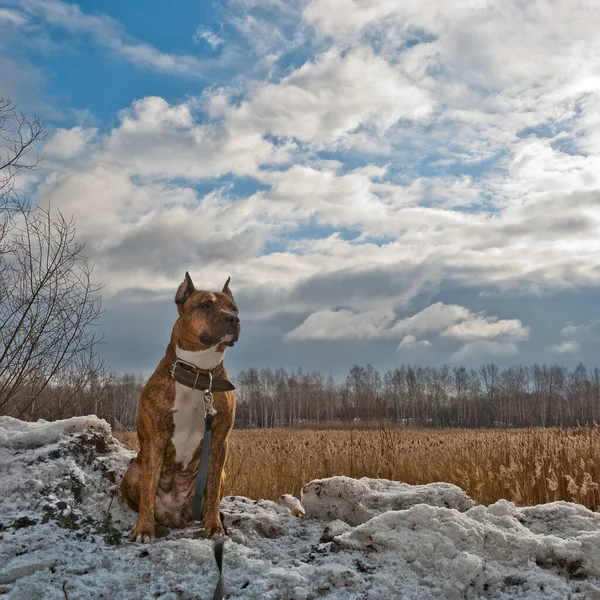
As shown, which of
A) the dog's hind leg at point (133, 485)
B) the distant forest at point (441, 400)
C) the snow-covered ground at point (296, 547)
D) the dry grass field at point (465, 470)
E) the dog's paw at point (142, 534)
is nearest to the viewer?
the snow-covered ground at point (296, 547)

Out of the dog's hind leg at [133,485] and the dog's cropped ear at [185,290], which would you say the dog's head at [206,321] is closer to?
the dog's cropped ear at [185,290]

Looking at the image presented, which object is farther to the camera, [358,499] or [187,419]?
[358,499]

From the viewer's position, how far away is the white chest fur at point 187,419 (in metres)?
3.89

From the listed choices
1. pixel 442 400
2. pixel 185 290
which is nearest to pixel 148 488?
pixel 185 290

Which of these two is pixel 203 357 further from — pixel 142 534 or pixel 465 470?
pixel 465 470

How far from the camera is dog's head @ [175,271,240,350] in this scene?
386 cm

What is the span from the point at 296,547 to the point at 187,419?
1123 mm

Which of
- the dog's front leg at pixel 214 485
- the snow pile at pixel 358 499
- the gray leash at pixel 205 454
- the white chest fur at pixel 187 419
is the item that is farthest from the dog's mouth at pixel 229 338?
the snow pile at pixel 358 499

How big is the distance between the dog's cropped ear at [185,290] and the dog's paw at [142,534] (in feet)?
4.98

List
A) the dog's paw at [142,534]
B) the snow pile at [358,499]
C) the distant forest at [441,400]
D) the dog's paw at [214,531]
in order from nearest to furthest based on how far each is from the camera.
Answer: the dog's paw at [142,534] < the dog's paw at [214,531] < the snow pile at [358,499] < the distant forest at [441,400]

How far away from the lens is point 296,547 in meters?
3.87

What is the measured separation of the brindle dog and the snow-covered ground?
20 centimetres

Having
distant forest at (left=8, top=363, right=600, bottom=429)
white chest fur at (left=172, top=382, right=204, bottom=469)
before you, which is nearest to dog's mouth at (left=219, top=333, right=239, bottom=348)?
white chest fur at (left=172, top=382, right=204, bottom=469)

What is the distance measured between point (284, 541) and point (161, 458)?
40.4 inches
